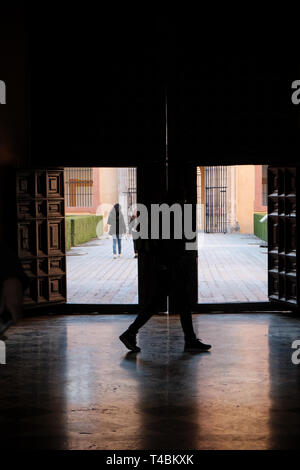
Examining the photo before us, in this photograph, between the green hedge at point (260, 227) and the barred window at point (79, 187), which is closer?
the green hedge at point (260, 227)

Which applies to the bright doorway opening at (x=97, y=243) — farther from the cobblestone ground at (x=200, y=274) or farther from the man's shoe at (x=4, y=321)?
the man's shoe at (x=4, y=321)

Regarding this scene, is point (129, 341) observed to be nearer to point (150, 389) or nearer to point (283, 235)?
point (150, 389)

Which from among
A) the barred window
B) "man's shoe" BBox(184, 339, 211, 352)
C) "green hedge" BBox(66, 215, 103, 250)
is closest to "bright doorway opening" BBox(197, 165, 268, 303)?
"green hedge" BBox(66, 215, 103, 250)

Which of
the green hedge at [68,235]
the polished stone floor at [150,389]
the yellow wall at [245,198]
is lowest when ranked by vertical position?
the polished stone floor at [150,389]

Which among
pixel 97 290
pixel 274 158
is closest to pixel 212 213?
pixel 97 290

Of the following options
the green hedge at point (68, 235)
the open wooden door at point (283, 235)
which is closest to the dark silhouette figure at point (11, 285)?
the open wooden door at point (283, 235)

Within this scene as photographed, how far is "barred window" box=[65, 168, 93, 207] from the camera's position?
30531 millimetres

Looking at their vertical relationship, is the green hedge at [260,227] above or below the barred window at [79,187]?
below

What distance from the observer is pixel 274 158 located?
9430 mm

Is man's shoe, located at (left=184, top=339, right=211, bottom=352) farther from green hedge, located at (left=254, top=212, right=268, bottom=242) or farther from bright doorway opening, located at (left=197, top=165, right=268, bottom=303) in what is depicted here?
green hedge, located at (left=254, top=212, right=268, bottom=242)

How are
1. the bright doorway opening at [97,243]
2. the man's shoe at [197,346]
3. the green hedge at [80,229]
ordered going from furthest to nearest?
the green hedge at [80,229], the bright doorway opening at [97,243], the man's shoe at [197,346]

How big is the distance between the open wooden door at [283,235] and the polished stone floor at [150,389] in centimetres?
80

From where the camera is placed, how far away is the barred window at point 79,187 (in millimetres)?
30531
